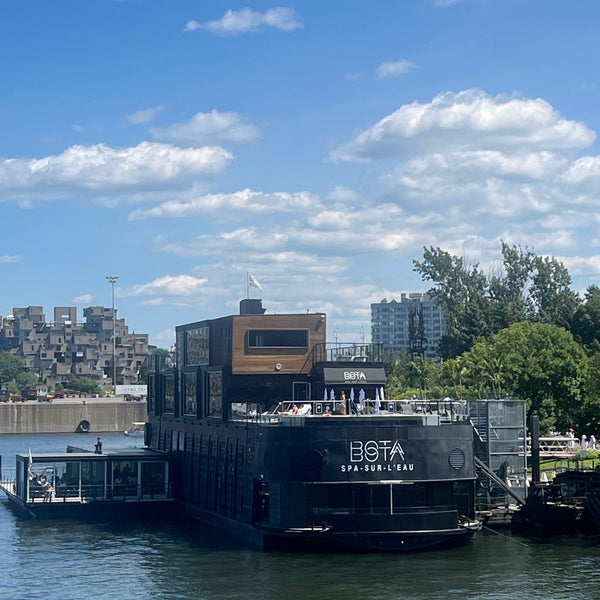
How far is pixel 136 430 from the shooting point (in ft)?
570

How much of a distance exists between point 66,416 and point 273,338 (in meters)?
126

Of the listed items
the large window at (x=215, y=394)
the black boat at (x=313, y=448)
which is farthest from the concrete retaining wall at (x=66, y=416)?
the large window at (x=215, y=394)

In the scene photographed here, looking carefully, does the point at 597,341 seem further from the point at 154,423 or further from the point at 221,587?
the point at 221,587

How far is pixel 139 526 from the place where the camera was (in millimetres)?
59531

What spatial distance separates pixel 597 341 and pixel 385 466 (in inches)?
2330

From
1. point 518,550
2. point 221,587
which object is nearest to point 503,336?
point 518,550

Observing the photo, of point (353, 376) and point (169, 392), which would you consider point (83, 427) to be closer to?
point (169, 392)

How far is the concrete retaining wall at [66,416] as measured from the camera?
176 meters

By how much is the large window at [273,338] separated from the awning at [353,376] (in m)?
2.25

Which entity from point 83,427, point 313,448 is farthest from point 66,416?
point 313,448

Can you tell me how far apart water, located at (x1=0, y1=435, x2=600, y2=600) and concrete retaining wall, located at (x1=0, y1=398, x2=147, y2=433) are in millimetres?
123270

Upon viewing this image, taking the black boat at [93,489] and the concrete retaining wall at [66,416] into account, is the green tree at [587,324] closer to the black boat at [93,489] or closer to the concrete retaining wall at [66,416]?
the black boat at [93,489]

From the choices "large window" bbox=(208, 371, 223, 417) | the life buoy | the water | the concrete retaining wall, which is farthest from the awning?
the life buoy

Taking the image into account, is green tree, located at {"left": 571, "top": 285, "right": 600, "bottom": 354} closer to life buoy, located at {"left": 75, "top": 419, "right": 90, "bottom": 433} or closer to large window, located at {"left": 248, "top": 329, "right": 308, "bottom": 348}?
large window, located at {"left": 248, "top": 329, "right": 308, "bottom": 348}
